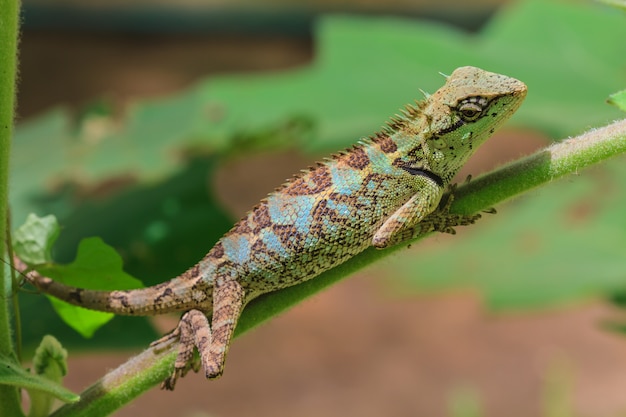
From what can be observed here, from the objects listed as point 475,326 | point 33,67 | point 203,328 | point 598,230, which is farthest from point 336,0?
point 203,328

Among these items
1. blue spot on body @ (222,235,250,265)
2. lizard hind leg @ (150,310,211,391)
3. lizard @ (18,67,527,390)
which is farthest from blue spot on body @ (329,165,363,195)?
lizard hind leg @ (150,310,211,391)

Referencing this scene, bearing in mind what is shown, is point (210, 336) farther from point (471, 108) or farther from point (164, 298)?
point (471, 108)

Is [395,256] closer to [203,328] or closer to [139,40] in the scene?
[203,328]

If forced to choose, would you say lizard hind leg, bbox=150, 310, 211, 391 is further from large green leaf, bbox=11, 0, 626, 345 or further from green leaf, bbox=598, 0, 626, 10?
green leaf, bbox=598, 0, 626, 10

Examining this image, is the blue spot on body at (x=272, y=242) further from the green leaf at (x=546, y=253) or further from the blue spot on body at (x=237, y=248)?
the green leaf at (x=546, y=253)

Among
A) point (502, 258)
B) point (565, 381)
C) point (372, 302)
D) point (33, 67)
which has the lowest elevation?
point (565, 381)

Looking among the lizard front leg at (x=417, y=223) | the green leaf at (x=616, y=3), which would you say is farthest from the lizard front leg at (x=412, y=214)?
the green leaf at (x=616, y=3)

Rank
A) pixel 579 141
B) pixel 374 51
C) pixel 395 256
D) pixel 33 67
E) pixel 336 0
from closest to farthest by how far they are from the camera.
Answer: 1. pixel 579 141
2. pixel 395 256
3. pixel 374 51
4. pixel 33 67
5. pixel 336 0

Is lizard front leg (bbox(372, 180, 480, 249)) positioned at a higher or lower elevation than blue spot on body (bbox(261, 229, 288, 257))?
lower
